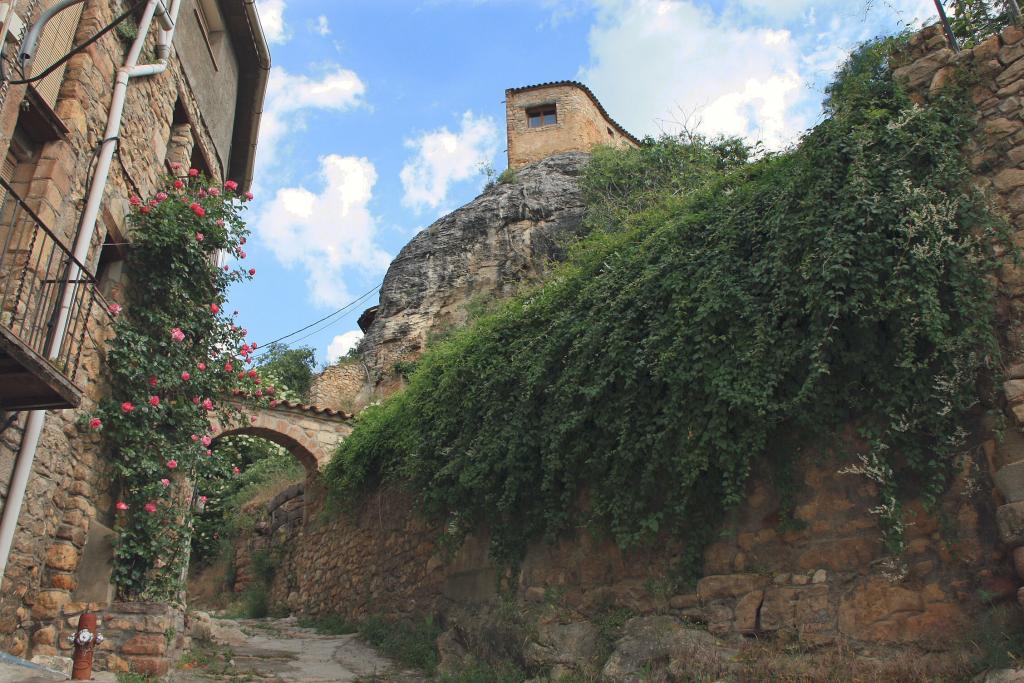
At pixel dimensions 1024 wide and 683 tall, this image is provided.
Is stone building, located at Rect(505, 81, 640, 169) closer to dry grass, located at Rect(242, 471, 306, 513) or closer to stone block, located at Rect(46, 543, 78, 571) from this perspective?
dry grass, located at Rect(242, 471, 306, 513)

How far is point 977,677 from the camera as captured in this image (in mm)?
4008

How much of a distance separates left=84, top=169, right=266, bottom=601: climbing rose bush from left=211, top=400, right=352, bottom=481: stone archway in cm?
562

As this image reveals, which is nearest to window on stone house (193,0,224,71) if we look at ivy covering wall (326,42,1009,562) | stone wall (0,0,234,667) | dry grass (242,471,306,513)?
stone wall (0,0,234,667)

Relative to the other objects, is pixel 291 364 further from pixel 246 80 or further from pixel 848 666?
pixel 848 666

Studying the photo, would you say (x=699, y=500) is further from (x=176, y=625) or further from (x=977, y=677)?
(x=176, y=625)

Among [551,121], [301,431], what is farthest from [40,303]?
[551,121]

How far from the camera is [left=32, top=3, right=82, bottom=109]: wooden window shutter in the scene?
5734mm

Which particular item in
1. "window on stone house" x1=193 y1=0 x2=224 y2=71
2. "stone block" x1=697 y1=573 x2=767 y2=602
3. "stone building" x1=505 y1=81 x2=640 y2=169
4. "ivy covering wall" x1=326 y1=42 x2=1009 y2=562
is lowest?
"stone block" x1=697 y1=573 x2=767 y2=602

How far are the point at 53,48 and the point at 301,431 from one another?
8.50 metres

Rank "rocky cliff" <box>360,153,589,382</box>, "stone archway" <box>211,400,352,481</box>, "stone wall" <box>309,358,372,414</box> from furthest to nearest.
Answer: "stone wall" <box>309,358,372,414</box>
"rocky cliff" <box>360,153,589,382</box>
"stone archway" <box>211,400,352,481</box>

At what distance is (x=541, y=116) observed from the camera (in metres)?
26.3

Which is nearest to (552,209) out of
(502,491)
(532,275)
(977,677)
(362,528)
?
(532,275)

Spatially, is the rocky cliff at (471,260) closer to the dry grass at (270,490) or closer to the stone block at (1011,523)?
the dry grass at (270,490)

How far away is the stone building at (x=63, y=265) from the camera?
5176mm
